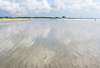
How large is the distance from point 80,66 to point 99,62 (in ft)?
3.98

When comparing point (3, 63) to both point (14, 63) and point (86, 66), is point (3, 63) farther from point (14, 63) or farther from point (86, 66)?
point (86, 66)

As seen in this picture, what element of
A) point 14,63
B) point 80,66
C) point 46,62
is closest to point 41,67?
point 46,62

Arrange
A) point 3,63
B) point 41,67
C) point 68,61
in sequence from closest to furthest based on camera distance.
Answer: point 41,67, point 3,63, point 68,61

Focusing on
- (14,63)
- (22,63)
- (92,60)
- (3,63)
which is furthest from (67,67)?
(3,63)

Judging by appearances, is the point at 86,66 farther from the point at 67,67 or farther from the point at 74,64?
the point at 67,67

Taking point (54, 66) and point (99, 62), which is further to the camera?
point (99, 62)

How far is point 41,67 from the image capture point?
13.1ft

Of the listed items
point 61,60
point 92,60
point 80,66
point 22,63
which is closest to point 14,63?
point 22,63

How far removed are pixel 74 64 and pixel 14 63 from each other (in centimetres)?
304

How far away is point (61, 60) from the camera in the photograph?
4688 mm

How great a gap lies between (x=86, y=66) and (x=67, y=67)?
0.96 m

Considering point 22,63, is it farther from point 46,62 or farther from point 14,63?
point 46,62

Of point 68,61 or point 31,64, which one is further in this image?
point 68,61

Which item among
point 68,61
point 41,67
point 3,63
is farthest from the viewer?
point 68,61
